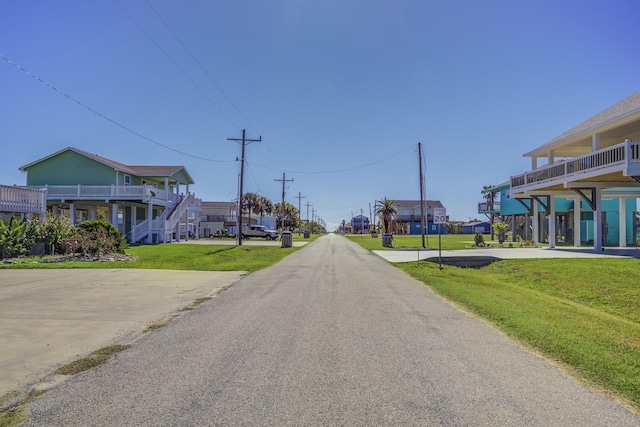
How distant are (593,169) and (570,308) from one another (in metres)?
15.2

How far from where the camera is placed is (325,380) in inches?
197

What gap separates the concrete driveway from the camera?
6.00m

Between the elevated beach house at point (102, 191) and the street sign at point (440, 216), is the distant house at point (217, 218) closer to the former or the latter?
the elevated beach house at point (102, 191)

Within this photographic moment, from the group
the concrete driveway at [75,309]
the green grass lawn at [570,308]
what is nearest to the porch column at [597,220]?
the green grass lawn at [570,308]

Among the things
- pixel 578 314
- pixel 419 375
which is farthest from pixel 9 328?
pixel 578 314

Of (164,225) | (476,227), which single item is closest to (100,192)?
(164,225)

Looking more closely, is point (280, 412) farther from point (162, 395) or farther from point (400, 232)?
point (400, 232)

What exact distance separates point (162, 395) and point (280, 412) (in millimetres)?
1300

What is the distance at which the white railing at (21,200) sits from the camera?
77.2 ft

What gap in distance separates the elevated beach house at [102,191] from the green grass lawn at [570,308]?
26.1 meters

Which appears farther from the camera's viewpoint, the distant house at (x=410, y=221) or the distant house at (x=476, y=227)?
the distant house at (x=476, y=227)

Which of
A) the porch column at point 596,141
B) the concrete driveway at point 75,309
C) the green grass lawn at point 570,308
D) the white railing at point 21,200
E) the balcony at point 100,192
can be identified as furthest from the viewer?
the balcony at point 100,192

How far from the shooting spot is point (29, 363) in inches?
226

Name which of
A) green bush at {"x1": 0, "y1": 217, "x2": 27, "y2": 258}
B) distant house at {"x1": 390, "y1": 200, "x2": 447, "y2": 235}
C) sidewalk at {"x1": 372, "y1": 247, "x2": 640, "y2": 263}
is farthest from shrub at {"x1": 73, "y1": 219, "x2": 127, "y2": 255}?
distant house at {"x1": 390, "y1": 200, "x2": 447, "y2": 235}
